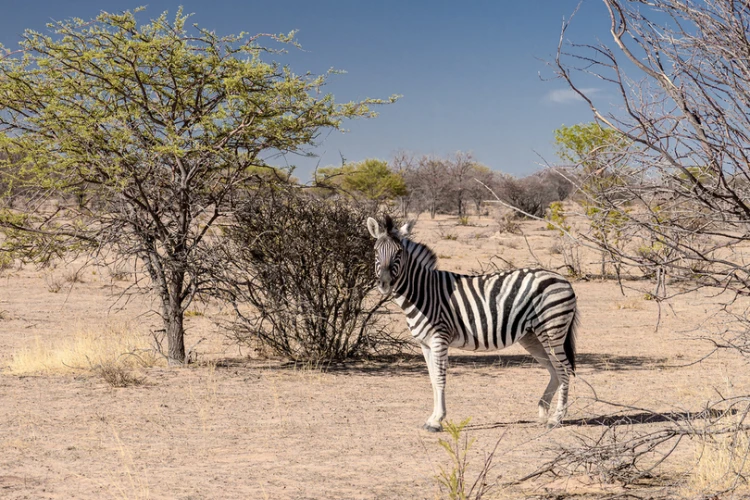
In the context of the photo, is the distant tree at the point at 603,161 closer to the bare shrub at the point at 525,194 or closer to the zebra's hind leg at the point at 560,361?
the zebra's hind leg at the point at 560,361

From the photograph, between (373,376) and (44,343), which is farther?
(44,343)

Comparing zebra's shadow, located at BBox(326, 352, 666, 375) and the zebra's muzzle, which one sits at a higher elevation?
the zebra's muzzle

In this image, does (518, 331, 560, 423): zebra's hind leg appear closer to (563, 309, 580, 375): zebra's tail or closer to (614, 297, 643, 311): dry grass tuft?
(563, 309, 580, 375): zebra's tail

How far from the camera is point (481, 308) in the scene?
8719mm

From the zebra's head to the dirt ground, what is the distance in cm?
146

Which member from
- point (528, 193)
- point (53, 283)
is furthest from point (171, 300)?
point (528, 193)

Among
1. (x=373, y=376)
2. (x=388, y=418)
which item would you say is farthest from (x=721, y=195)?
(x=373, y=376)

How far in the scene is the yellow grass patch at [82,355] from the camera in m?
11.1

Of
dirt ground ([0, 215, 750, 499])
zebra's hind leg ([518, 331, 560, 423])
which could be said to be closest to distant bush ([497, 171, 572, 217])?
dirt ground ([0, 215, 750, 499])

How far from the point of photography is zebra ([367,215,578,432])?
851cm

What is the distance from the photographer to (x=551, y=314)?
8523 millimetres

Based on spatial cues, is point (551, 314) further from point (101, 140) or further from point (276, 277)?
point (101, 140)

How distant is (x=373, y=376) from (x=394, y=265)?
3077mm

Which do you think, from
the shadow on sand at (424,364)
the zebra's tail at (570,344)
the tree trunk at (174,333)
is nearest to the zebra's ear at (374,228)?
the zebra's tail at (570,344)
